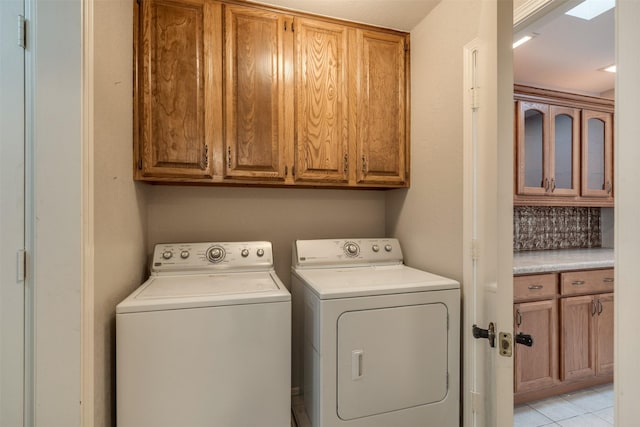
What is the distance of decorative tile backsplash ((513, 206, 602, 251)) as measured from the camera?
8.61 feet

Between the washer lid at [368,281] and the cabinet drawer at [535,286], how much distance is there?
724 millimetres

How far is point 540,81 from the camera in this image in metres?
2.76

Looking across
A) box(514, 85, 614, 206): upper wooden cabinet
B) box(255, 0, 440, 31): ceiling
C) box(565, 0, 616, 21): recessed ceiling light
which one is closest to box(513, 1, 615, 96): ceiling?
box(565, 0, 616, 21): recessed ceiling light

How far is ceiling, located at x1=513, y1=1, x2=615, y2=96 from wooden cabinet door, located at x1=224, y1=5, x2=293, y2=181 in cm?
134

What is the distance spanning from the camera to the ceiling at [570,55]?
1.93 m

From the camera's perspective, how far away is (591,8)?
174 cm

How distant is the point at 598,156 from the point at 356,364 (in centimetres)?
290

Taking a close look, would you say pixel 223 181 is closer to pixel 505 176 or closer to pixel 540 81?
pixel 505 176

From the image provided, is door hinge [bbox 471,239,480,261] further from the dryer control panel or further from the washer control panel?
the washer control panel

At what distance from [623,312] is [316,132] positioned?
1.50 m

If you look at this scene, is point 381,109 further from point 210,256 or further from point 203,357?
point 203,357

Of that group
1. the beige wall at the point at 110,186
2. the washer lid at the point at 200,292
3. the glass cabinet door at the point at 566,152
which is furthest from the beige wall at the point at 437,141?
the beige wall at the point at 110,186

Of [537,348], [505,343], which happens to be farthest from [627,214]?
[537,348]

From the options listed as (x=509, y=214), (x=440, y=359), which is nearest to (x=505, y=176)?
(x=509, y=214)
